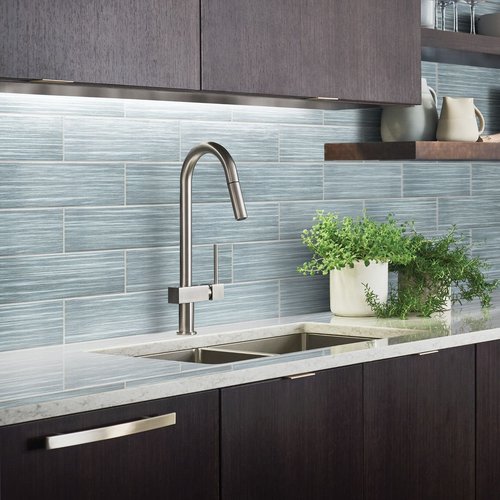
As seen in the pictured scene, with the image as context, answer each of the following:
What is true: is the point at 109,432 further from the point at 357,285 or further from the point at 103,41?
the point at 357,285

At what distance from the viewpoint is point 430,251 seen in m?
3.58

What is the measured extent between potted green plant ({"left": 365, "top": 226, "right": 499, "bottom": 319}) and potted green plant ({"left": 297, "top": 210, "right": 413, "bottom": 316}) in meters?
0.04

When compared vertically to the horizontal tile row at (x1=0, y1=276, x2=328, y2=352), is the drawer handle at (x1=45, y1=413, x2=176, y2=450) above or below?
below

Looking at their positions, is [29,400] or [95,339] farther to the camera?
[95,339]

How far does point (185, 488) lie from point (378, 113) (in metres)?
1.84

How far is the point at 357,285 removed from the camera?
A: 341cm

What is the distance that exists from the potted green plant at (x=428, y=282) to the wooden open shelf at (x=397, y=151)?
269 mm

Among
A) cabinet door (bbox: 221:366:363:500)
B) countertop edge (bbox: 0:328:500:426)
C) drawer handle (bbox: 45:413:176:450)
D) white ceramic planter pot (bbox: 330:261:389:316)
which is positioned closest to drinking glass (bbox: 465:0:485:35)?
white ceramic planter pot (bbox: 330:261:389:316)

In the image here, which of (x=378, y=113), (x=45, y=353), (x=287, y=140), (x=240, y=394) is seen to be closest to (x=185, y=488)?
(x=240, y=394)

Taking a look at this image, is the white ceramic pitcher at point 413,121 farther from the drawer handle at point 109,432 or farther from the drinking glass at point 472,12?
the drawer handle at point 109,432

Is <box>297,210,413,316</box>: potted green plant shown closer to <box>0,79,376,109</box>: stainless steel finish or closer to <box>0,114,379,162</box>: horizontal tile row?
<box>0,114,379,162</box>: horizontal tile row

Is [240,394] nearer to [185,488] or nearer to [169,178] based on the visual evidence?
[185,488]

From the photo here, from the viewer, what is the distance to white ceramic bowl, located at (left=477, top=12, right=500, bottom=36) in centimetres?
389

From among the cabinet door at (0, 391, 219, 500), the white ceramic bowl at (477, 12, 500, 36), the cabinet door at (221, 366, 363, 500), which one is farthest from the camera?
the white ceramic bowl at (477, 12, 500, 36)
